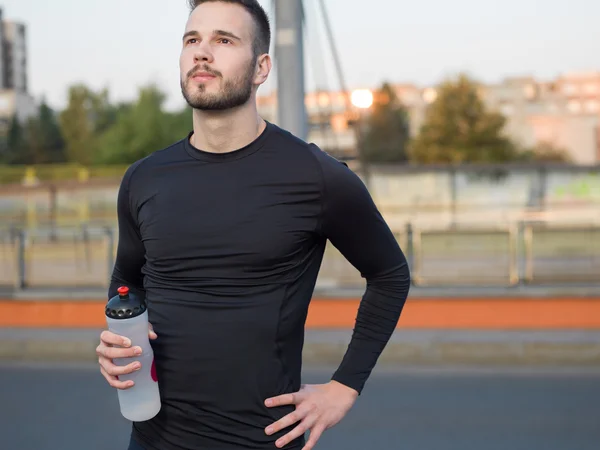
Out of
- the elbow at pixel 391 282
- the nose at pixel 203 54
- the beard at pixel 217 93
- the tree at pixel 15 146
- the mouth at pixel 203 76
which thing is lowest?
the elbow at pixel 391 282

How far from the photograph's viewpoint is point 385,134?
101m

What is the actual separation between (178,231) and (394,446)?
431cm

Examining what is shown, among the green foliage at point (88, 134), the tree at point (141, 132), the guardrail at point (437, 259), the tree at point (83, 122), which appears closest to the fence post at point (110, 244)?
the guardrail at point (437, 259)

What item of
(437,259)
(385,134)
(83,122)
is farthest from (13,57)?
(437,259)

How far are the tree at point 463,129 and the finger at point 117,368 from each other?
7237 cm

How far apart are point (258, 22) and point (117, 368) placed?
2.97 feet

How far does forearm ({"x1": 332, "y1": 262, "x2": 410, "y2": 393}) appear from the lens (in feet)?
7.77

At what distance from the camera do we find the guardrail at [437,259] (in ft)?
36.8

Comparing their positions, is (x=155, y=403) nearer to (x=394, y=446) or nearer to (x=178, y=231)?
(x=178, y=231)

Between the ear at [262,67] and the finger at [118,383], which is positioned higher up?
the ear at [262,67]

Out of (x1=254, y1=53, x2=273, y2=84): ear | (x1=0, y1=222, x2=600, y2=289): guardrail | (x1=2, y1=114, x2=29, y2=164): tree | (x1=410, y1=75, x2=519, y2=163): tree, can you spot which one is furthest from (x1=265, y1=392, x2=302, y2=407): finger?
(x1=2, y1=114, x2=29, y2=164): tree

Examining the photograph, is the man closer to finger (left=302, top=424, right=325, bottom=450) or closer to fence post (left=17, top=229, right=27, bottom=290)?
finger (left=302, top=424, right=325, bottom=450)

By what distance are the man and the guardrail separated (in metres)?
8.57

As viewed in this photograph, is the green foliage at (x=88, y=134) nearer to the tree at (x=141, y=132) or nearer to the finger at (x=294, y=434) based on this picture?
the tree at (x=141, y=132)
